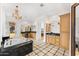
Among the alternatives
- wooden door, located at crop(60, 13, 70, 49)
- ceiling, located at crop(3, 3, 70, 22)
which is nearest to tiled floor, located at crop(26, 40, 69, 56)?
wooden door, located at crop(60, 13, 70, 49)

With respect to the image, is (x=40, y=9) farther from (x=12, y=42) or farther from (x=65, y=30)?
(x=12, y=42)

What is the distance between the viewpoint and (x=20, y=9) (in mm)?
2119

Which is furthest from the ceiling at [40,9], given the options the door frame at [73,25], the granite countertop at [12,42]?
the granite countertop at [12,42]

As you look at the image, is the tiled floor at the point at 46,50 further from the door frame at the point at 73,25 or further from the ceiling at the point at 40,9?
the ceiling at the point at 40,9

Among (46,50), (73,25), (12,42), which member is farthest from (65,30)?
(12,42)

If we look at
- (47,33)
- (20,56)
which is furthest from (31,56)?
(47,33)

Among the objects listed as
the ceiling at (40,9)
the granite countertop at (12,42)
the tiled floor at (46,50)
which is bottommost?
the tiled floor at (46,50)

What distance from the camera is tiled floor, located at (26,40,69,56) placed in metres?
2.16

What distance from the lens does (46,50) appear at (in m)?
2.19

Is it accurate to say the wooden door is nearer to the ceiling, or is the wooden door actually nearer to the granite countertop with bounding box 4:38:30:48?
the ceiling

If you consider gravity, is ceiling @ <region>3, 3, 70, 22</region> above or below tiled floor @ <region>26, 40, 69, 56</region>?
above

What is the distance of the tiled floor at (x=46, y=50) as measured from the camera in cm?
216

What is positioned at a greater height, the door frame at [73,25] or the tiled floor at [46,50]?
the door frame at [73,25]

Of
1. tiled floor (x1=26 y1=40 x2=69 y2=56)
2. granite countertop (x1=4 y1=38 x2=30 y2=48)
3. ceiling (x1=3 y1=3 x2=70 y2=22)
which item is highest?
ceiling (x1=3 y1=3 x2=70 y2=22)
